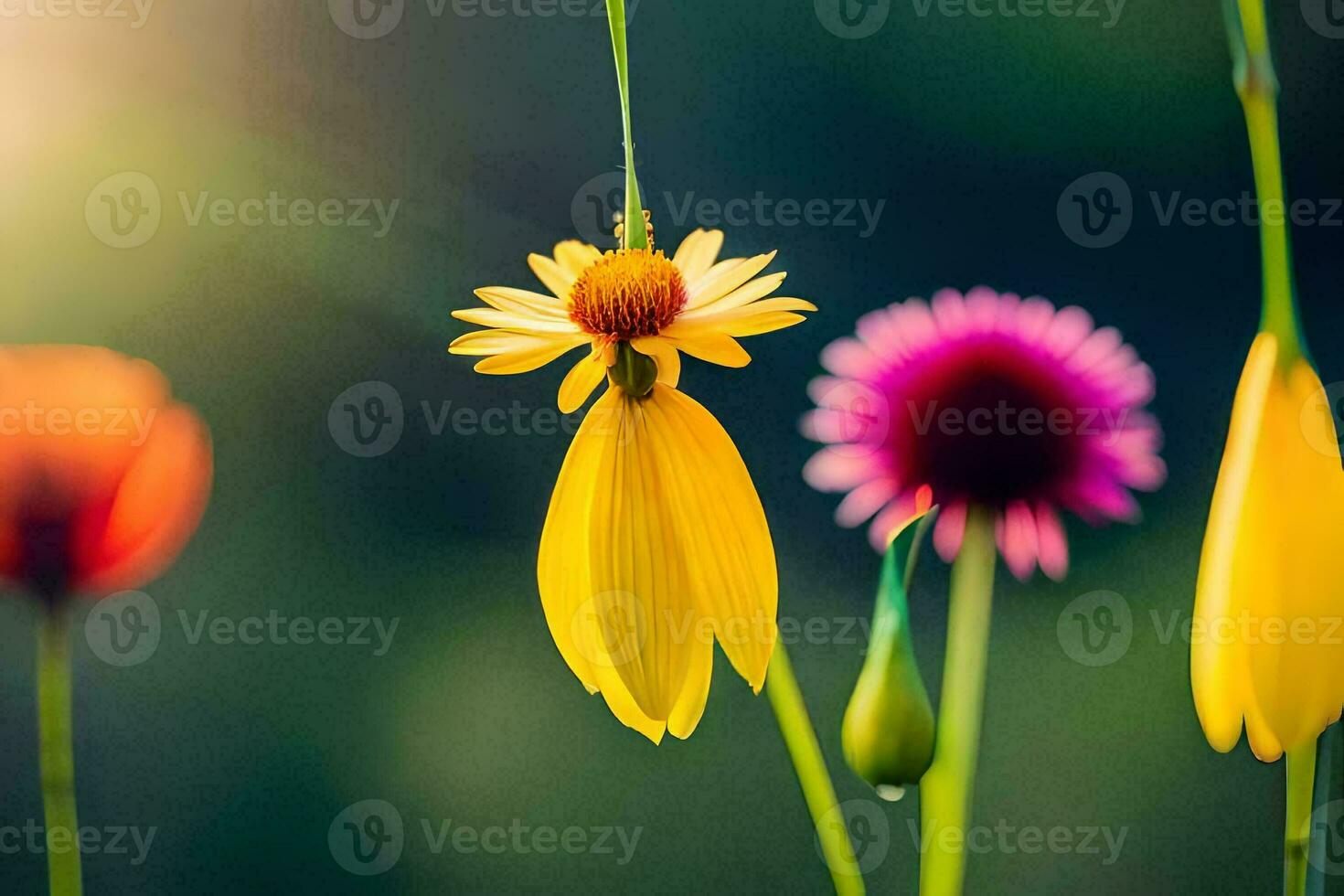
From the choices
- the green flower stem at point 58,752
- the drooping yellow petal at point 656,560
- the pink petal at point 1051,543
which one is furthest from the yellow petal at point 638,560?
the green flower stem at point 58,752

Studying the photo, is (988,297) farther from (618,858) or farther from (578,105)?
(618,858)

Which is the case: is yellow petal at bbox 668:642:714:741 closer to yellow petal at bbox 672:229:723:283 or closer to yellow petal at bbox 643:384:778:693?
yellow petal at bbox 643:384:778:693

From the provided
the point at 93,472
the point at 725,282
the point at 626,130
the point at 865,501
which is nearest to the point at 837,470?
the point at 865,501

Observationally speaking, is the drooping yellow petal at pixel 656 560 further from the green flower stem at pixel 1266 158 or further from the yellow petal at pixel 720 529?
the green flower stem at pixel 1266 158

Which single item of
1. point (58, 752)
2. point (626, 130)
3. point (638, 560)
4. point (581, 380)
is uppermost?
point (626, 130)

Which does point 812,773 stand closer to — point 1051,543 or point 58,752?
point 1051,543
